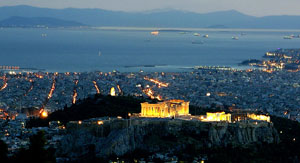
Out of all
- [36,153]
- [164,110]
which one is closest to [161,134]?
[164,110]

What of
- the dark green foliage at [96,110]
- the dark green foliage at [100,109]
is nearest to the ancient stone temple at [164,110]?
the dark green foliage at [96,110]

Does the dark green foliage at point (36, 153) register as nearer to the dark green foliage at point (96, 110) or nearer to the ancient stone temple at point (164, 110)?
the ancient stone temple at point (164, 110)

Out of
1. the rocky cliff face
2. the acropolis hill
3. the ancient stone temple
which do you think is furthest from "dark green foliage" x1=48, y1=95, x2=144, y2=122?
the rocky cliff face

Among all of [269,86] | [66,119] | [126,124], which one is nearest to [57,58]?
[269,86]

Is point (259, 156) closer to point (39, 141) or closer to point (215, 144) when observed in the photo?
point (215, 144)

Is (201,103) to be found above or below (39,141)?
below

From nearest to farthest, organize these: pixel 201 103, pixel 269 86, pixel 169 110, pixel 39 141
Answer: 1. pixel 39 141
2. pixel 169 110
3. pixel 201 103
4. pixel 269 86
